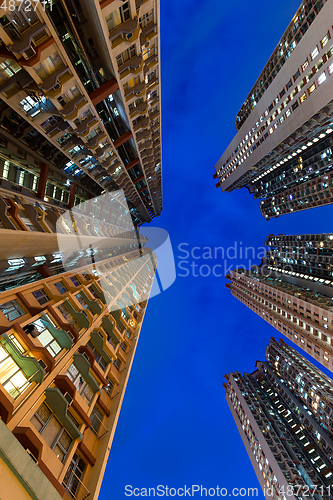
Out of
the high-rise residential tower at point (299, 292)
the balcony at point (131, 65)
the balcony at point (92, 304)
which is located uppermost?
the balcony at point (131, 65)

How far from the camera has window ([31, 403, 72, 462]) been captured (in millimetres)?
11567

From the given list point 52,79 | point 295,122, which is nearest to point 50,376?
point 52,79

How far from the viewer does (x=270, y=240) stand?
166m

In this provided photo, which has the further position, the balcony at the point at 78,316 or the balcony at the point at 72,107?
the balcony at the point at 72,107

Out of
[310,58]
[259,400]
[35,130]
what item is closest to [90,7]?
[35,130]

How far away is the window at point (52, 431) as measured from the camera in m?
11.6

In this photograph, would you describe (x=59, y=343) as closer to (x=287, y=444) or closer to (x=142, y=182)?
(x=142, y=182)

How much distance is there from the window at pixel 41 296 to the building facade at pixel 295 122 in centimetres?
7034

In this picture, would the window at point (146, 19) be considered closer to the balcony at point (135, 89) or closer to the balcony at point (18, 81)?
the balcony at point (135, 89)

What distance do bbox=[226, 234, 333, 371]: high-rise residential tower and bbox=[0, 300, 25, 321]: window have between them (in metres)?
68.1

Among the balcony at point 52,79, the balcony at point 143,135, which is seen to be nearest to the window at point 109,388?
the balcony at point 52,79

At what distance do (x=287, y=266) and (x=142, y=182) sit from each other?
11295cm

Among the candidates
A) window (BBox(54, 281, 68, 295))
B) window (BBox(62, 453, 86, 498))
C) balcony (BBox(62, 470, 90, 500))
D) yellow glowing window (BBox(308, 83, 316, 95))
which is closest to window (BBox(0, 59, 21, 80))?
window (BBox(54, 281, 68, 295))

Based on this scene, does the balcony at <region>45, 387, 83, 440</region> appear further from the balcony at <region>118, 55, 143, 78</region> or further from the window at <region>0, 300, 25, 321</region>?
the balcony at <region>118, 55, 143, 78</region>
